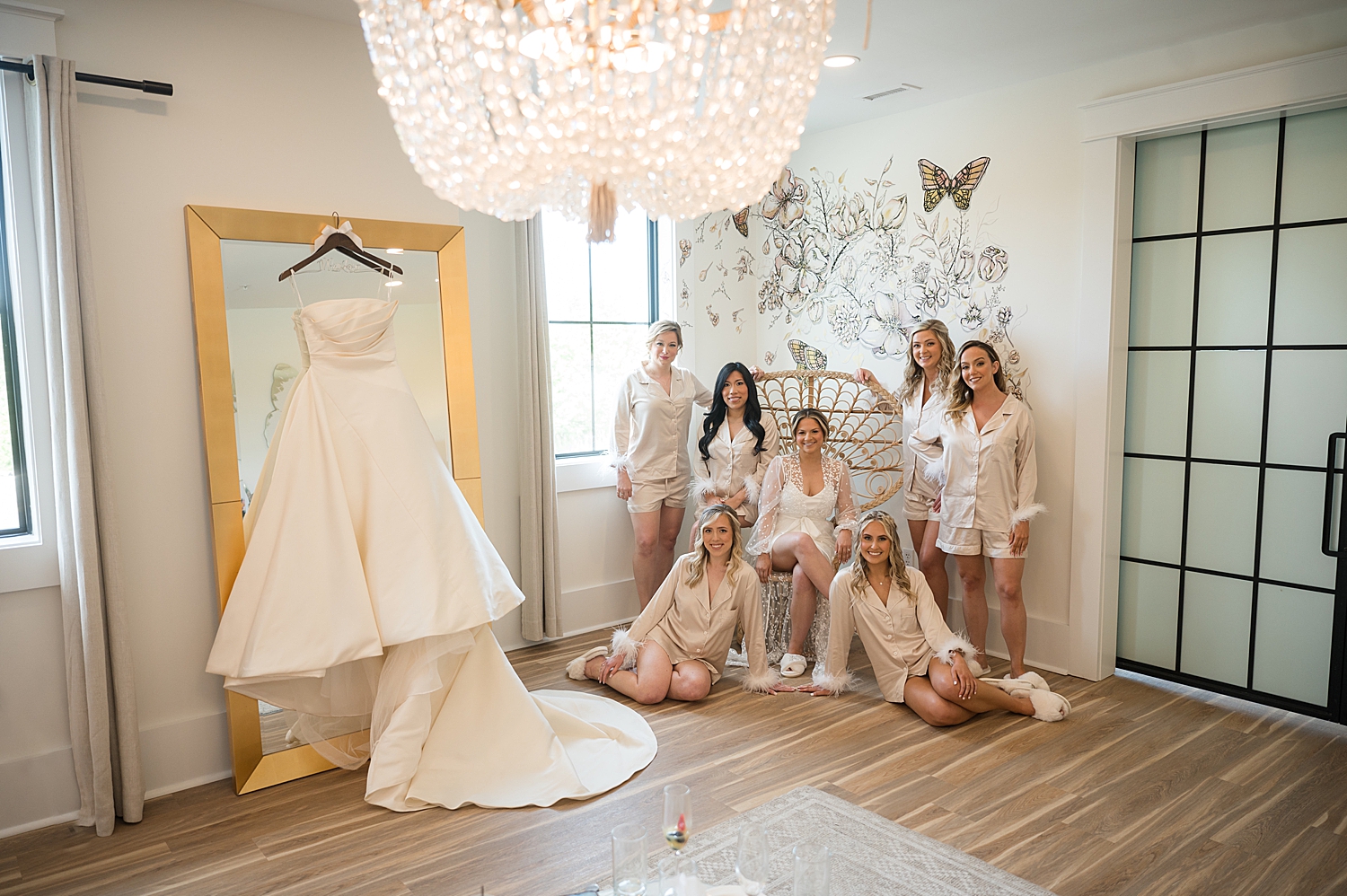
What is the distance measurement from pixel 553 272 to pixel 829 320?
4.91 feet

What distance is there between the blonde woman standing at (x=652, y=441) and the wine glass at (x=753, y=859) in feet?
8.98

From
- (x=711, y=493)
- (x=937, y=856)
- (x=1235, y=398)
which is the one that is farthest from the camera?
(x=711, y=493)

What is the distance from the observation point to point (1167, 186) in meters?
3.66

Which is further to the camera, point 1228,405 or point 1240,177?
point 1228,405

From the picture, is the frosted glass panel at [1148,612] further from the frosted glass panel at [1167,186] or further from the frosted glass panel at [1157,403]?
the frosted glass panel at [1167,186]

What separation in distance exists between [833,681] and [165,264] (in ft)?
9.50

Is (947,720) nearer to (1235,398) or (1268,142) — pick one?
(1235,398)

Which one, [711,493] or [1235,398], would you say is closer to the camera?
[1235,398]

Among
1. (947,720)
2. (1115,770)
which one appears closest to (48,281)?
(947,720)

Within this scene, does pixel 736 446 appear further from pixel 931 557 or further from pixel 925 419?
pixel 931 557

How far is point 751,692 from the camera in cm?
370

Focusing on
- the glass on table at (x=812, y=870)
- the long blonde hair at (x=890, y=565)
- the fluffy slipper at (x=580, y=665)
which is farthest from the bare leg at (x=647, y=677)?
the glass on table at (x=812, y=870)

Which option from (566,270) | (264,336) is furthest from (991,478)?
(264,336)

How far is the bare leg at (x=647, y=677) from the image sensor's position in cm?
357
